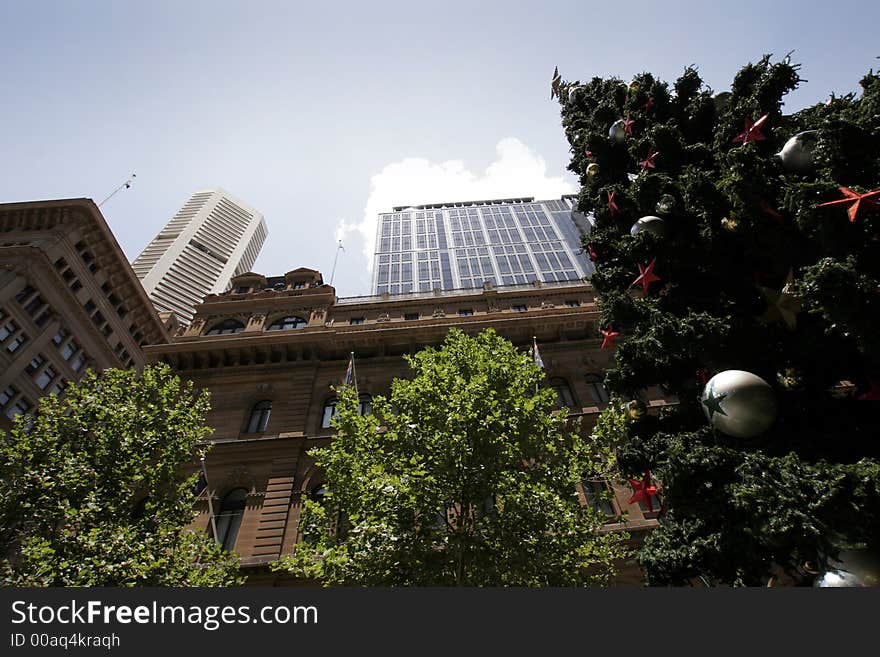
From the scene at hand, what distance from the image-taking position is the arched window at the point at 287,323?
1079 inches

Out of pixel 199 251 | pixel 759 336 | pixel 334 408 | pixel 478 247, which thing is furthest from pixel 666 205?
pixel 199 251

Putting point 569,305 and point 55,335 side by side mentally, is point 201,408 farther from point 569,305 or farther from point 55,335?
point 55,335

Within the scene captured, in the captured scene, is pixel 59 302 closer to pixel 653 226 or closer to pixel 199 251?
pixel 653 226

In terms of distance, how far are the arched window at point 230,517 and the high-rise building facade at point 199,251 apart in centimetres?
5691

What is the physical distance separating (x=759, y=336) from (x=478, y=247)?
232 feet

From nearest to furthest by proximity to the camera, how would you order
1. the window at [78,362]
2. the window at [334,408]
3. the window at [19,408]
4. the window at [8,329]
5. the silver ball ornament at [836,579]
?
1. the silver ball ornament at [836,579]
2. the window at [334,408]
3. the window at [19,408]
4. the window at [8,329]
5. the window at [78,362]

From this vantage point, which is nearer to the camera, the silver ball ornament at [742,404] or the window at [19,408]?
the silver ball ornament at [742,404]

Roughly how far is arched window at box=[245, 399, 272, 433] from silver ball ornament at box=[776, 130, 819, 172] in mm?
21809

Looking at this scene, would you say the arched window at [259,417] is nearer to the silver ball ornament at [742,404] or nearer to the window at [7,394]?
the silver ball ornament at [742,404]

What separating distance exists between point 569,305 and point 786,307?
21.3m

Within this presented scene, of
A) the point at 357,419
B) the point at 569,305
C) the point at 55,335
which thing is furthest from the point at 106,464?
the point at 55,335

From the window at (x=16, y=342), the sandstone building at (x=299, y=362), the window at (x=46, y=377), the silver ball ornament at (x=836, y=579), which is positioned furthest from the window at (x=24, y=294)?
the silver ball ornament at (x=836, y=579)

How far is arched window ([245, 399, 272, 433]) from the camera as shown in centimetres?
2197

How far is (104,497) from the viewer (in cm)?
1310
